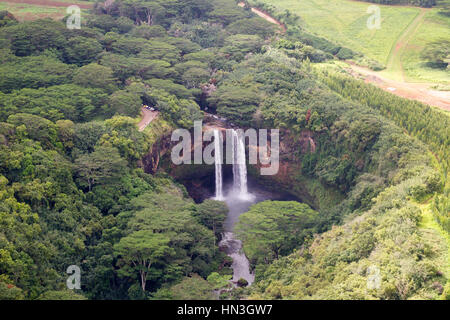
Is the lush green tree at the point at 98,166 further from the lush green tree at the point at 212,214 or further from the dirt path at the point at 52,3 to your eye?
the dirt path at the point at 52,3

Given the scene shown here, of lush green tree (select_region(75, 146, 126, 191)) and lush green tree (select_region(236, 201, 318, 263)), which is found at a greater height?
lush green tree (select_region(75, 146, 126, 191))

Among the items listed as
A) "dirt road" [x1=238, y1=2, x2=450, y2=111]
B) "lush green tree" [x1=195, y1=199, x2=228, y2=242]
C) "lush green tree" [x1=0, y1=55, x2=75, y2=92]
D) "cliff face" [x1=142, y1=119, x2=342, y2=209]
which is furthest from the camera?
"dirt road" [x1=238, y1=2, x2=450, y2=111]

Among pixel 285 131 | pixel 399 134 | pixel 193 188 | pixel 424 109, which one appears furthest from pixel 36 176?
pixel 424 109

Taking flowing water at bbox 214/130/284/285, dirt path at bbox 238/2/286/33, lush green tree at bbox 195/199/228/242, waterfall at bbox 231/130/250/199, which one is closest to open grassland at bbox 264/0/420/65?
dirt path at bbox 238/2/286/33

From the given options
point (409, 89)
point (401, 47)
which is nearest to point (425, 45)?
point (401, 47)

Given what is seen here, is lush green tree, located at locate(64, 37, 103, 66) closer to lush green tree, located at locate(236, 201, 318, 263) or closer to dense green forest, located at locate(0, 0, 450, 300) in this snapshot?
dense green forest, located at locate(0, 0, 450, 300)

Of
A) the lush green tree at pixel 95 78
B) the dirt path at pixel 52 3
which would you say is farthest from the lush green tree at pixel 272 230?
the dirt path at pixel 52 3
